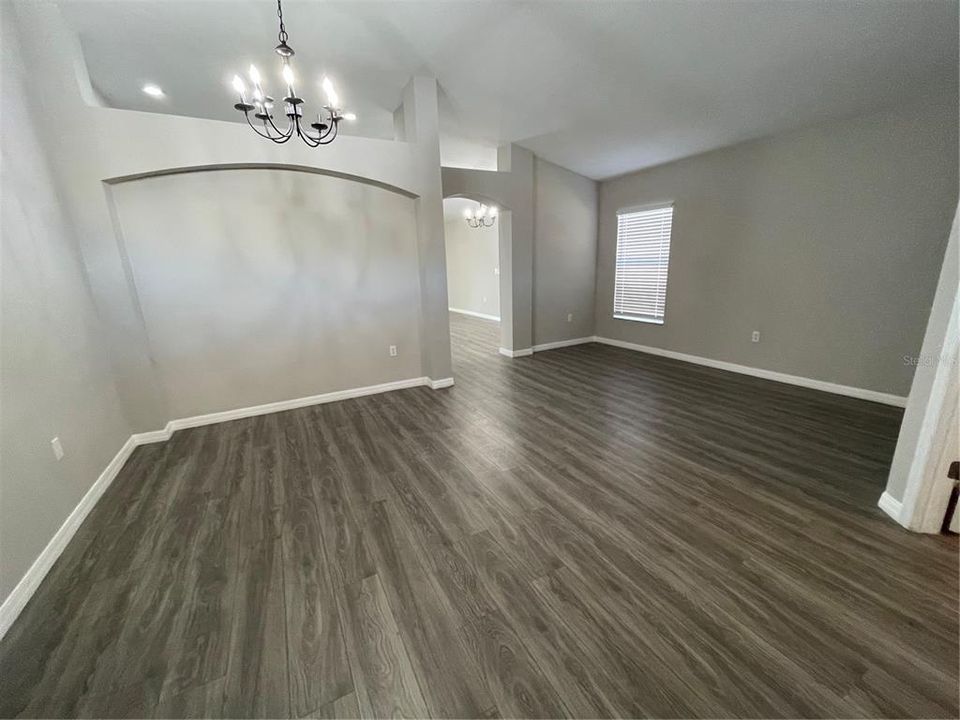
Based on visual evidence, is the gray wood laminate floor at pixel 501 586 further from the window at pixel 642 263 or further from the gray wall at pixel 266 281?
the window at pixel 642 263

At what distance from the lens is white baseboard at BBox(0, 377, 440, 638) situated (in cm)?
153

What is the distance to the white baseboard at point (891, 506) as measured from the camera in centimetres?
186

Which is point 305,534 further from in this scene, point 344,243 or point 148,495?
point 344,243

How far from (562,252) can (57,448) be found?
5.73 meters

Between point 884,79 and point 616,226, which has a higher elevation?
point 884,79

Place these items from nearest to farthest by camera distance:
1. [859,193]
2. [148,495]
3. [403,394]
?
[148,495] < [859,193] < [403,394]

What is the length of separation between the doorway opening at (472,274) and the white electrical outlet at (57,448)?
505cm

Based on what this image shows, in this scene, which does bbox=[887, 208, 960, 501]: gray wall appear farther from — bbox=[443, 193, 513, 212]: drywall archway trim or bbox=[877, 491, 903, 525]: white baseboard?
bbox=[443, 193, 513, 212]: drywall archway trim

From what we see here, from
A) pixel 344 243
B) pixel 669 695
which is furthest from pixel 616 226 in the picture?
pixel 669 695

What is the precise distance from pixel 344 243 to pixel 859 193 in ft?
16.4

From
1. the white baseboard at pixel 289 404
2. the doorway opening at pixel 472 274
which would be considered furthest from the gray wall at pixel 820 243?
the white baseboard at pixel 289 404

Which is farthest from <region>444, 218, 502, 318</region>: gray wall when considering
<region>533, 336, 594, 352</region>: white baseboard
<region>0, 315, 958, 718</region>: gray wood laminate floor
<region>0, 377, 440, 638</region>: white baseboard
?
<region>0, 315, 958, 718</region>: gray wood laminate floor

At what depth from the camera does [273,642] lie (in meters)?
1.34

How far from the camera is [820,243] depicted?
3596mm
